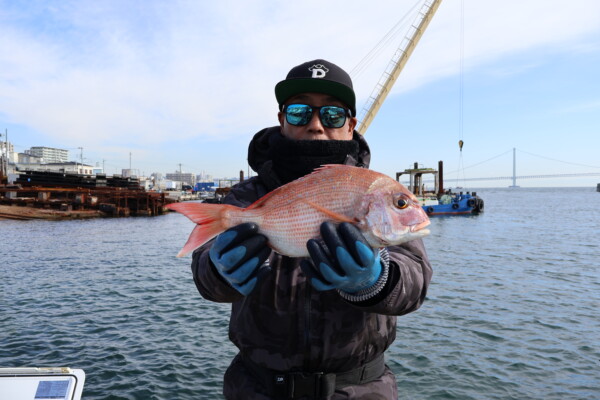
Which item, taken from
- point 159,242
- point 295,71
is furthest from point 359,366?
point 159,242

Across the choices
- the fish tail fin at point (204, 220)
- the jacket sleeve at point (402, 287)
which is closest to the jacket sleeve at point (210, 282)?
the fish tail fin at point (204, 220)

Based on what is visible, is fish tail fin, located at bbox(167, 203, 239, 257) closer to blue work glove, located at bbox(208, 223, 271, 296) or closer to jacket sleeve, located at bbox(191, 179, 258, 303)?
blue work glove, located at bbox(208, 223, 271, 296)

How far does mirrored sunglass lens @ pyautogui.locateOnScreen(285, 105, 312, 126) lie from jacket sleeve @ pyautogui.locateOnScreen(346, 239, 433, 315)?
1.29m

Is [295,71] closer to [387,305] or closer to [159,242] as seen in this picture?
[387,305]

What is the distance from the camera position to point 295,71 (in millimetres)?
3258

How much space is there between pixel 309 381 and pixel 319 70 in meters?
2.40

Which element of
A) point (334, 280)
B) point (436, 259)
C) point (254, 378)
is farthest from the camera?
point (436, 259)

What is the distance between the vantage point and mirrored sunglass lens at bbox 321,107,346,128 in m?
3.19

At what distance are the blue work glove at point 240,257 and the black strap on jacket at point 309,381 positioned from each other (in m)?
0.72

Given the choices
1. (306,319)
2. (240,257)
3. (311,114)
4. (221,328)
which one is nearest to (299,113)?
(311,114)

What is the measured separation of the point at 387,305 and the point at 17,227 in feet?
142

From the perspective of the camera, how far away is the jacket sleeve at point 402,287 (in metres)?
2.48

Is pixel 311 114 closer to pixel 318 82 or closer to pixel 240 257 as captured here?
pixel 318 82

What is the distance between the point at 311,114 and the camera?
3.21m
